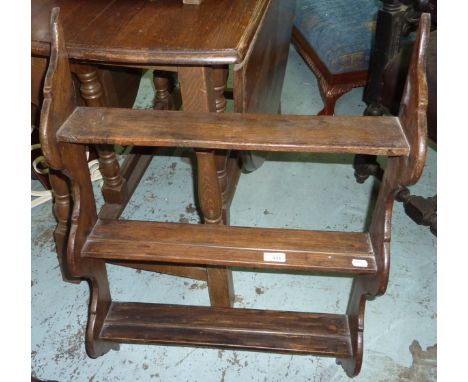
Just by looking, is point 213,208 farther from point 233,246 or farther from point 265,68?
point 265,68

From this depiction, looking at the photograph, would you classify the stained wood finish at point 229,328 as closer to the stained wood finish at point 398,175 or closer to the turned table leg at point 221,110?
the stained wood finish at point 398,175

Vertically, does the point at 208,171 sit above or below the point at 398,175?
below

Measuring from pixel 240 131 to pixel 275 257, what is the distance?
0.32 metres

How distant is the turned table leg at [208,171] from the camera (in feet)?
3.73

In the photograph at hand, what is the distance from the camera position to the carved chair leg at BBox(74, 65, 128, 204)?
145cm

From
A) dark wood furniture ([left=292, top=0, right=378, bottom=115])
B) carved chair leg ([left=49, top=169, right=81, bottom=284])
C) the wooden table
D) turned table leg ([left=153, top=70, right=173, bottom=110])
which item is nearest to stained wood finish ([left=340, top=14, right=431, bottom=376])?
the wooden table

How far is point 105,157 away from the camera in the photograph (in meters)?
1.73

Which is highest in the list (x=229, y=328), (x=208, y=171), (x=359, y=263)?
(x=208, y=171)

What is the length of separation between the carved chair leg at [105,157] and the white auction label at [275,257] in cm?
76

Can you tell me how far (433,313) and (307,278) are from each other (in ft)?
1.35

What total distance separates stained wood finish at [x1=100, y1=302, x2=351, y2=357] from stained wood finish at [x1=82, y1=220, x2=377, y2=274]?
0.23m

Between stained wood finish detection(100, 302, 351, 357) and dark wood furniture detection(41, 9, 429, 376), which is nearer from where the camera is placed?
dark wood furniture detection(41, 9, 429, 376)

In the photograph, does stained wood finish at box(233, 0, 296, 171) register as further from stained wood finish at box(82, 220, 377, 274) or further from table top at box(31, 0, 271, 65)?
stained wood finish at box(82, 220, 377, 274)

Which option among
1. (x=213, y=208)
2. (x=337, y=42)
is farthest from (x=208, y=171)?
(x=337, y=42)
